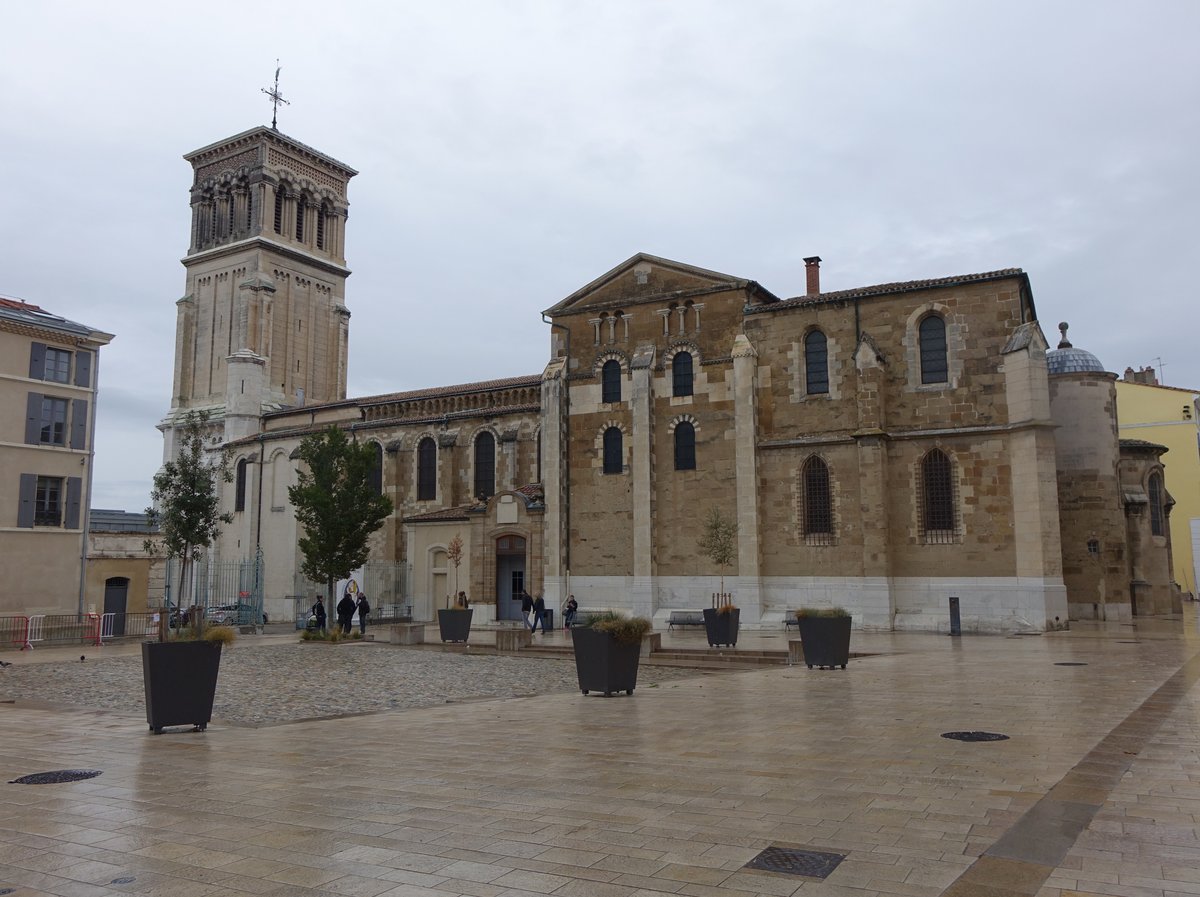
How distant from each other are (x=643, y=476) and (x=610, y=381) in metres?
4.46

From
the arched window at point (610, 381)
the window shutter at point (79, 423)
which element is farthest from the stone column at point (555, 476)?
the window shutter at point (79, 423)

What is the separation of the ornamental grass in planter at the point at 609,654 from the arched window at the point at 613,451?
73.8 ft

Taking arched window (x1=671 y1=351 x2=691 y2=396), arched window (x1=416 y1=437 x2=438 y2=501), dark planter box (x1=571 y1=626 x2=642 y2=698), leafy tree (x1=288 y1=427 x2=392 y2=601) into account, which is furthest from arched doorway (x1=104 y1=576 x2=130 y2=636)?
dark planter box (x1=571 y1=626 x2=642 y2=698)

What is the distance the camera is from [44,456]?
32000 mm

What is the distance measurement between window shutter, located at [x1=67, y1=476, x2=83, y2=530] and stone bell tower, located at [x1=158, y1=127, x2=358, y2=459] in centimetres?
2283

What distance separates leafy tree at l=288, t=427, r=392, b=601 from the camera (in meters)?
31.6

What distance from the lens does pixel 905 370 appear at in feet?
106

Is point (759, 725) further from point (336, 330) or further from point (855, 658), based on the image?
point (336, 330)

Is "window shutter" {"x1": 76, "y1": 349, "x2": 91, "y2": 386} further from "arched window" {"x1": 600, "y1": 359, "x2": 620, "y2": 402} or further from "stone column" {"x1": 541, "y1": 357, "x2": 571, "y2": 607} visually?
"arched window" {"x1": 600, "y1": 359, "x2": 620, "y2": 402}

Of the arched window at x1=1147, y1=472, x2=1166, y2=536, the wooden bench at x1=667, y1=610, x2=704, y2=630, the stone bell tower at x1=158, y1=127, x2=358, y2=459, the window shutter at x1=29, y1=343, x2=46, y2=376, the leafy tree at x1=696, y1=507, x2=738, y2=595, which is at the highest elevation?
the stone bell tower at x1=158, y1=127, x2=358, y2=459

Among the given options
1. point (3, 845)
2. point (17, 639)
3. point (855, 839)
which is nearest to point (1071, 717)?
point (855, 839)

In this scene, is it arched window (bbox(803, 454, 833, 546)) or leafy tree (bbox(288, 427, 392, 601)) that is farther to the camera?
arched window (bbox(803, 454, 833, 546))

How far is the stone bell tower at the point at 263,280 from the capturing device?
2318 inches

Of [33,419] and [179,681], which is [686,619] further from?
[179,681]
